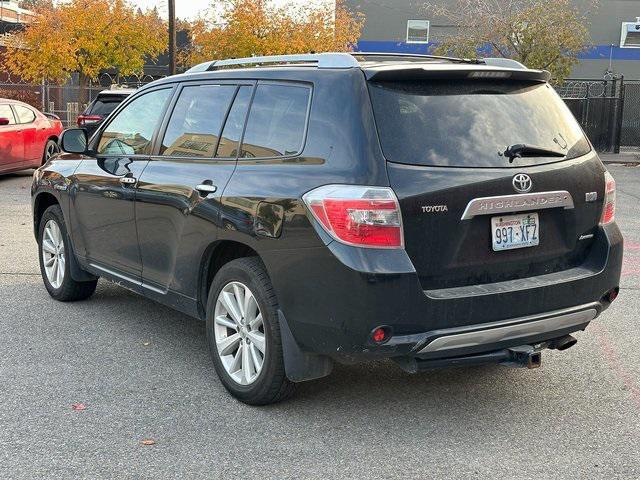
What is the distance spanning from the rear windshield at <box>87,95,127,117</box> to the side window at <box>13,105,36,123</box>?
46.4 inches

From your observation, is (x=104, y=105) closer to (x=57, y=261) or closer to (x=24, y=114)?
(x=24, y=114)

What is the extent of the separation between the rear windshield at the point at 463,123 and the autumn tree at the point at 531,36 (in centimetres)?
2393

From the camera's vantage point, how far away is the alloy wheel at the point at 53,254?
6402mm

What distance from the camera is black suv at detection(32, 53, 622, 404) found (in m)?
3.64

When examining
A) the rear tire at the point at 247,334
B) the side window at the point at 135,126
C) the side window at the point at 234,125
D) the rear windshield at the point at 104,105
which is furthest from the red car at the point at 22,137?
the rear tire at the point at 247,334

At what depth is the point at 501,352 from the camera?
12.9 ft

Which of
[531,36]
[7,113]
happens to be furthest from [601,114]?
[7,113]

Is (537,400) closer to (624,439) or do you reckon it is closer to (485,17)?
(624,439)

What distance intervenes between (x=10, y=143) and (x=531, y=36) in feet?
60.0

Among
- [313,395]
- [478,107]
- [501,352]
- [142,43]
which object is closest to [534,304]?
[501,352]

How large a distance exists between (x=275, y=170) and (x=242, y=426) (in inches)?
51.6

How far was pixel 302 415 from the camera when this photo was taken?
419 centimetres

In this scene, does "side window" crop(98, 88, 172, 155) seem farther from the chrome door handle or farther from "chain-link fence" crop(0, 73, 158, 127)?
"chain-link fence" crop(0, 73, 158, 127)

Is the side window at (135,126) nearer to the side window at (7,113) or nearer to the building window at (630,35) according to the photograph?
the side window at (7,113)
